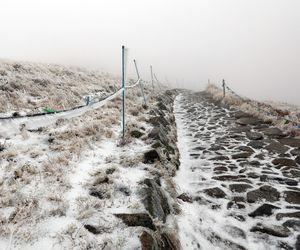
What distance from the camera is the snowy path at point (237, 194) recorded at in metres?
4.18

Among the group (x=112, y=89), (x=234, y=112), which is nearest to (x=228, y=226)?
(x=234, y=112)

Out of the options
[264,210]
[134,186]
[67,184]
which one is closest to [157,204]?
[134,186]

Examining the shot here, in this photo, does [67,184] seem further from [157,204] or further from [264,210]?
[264,210]

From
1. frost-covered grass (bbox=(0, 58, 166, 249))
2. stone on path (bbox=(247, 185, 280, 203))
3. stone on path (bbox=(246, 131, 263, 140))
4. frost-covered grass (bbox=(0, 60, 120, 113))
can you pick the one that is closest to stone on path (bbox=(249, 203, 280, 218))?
stone on path (bbox=(247, 185, 280, 203))

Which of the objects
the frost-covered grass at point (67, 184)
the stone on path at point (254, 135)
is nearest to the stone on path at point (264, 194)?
the frost-covered grass at point (67, 184)

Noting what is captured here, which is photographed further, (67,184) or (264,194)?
(264,194)

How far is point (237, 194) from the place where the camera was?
18.1ft

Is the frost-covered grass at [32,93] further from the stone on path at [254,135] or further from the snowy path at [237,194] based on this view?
the stone on path at [254,135]

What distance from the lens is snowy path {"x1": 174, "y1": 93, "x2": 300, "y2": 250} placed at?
164 inches

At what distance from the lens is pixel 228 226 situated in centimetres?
450

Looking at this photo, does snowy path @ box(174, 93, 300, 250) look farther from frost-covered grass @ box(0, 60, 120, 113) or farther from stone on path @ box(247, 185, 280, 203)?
frost-covered grass @ box(0, 60, 120, 113)

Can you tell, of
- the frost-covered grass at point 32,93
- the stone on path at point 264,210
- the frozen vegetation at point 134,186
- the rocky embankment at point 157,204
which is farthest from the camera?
the frost-covered grass at point 32,93

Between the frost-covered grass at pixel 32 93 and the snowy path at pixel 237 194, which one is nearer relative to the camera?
the snowy path at pixel 237 194

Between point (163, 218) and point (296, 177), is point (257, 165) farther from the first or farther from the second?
point (163, 218)
